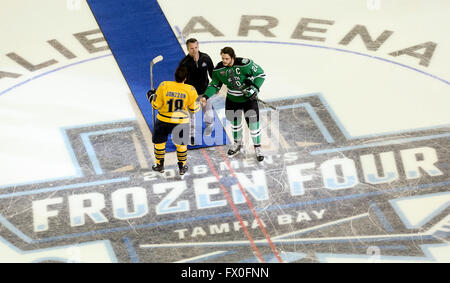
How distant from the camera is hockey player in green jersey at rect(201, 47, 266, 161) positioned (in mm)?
8055

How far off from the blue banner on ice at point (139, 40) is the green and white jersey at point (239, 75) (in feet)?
3.67

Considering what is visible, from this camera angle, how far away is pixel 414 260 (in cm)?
690

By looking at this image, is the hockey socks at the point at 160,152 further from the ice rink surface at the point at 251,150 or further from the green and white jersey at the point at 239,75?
the green and white jersey at the point at 239,75

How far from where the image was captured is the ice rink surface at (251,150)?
23.7 ft

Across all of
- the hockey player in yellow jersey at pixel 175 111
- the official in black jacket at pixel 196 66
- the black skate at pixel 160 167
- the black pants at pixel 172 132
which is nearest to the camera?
the hockey player in yellow jersey at pixel 175 111

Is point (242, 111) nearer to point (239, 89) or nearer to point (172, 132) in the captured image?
point (239, 89)

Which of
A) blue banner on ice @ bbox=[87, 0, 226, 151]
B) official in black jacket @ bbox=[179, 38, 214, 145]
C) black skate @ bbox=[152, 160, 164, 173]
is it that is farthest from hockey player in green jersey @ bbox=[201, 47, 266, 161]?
blue banner on ice @ bbox=[87, 0, 226, 151]

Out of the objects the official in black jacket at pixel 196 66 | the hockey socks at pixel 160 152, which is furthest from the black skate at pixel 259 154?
the hockey socks at pixel 160 152

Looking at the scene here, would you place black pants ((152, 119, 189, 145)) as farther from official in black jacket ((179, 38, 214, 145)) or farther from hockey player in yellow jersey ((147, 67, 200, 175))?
official in black jacket ((179, 38, 214, 145))

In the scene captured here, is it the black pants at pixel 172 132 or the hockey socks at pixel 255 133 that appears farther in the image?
the hockey socks at pixel 255 133

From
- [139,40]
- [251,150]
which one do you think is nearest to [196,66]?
[251,150]

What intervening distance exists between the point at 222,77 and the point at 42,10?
4.61 metres

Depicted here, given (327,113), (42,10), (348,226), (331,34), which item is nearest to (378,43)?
(331,34)

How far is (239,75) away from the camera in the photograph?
26.5 ft
